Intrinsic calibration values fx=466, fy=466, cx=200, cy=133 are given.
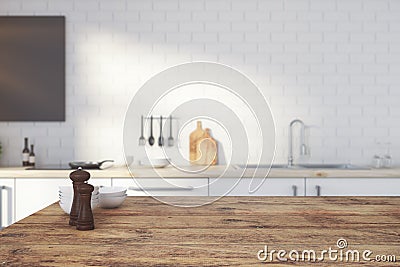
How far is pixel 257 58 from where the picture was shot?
14.6 feet

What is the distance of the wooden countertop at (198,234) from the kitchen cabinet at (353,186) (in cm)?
165

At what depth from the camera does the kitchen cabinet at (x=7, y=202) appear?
3815 mm

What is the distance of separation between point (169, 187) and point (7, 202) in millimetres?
1328

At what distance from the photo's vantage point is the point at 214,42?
14.6 feet

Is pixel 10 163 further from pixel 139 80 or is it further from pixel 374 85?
pixel 374 85

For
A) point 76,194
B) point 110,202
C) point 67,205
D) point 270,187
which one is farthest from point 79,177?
point 270,187

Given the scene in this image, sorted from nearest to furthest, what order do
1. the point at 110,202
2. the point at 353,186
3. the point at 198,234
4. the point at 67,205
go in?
the point at 198,234, the point at 67,205, the point at 110,202, the point at 353,186

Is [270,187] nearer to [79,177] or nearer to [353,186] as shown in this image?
[353,186]

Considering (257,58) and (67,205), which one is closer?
(67,205)

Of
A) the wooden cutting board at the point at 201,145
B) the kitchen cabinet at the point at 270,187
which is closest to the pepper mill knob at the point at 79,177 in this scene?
the kitchen cabinet at the point at 270,187

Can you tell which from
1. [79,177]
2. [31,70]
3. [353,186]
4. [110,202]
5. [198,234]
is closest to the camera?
[198,234]

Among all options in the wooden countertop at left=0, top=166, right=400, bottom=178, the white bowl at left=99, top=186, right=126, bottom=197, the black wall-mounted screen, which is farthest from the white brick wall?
the white bowl at left=99, top=186, right=126, bottom=197

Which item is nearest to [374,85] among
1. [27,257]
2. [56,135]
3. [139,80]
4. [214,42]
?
[214,42]

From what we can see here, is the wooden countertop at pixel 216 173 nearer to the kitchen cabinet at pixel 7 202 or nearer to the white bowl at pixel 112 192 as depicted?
the kitchen cabinet at pixel 7 202
